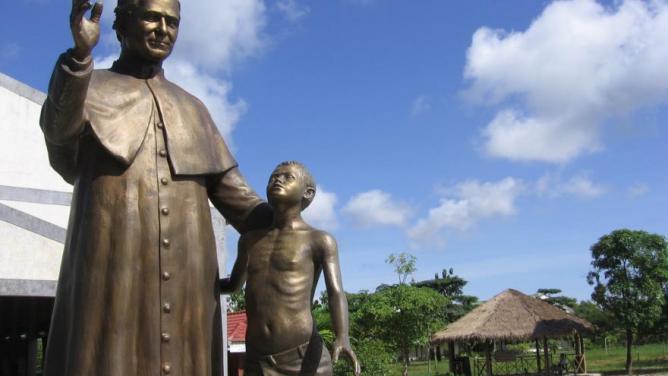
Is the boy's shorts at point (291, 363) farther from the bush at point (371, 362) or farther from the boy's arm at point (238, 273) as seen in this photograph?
the bush at point (371, 362)

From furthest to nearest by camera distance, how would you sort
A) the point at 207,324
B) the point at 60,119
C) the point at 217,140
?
the point at 217,140
the point at 207,324
the point at 60,119

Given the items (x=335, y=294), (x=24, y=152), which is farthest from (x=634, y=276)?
(x=335, y=294)

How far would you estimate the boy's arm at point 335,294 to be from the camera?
2.89 metres

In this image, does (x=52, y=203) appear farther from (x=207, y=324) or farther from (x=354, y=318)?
(x=354, y=318)

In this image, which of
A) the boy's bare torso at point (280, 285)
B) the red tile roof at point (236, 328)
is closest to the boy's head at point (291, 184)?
the boy's bare torso at point (280, 285)

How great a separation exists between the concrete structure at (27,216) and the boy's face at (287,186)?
6.95 metres

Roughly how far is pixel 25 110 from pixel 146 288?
1278cm

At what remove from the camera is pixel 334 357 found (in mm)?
2818

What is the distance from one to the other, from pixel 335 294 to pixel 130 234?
890mm

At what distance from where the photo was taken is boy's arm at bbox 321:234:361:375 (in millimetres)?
2887

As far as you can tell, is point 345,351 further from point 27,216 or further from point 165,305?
point 27,216

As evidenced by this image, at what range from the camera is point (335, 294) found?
10.1ft

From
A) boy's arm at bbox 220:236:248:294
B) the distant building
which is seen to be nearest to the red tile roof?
the distant building

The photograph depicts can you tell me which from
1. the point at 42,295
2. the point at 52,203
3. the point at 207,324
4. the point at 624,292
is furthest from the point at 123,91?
the point at 624,292
